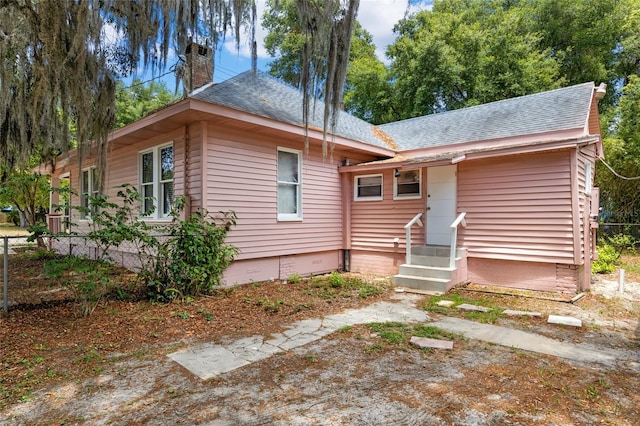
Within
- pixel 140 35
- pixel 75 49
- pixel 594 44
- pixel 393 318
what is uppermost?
pixel 594 44

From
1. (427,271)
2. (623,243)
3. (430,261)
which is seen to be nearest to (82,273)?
(427,271)

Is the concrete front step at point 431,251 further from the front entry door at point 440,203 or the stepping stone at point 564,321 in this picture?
the stepping stone at point 564,321

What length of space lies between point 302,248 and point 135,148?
4281 mm

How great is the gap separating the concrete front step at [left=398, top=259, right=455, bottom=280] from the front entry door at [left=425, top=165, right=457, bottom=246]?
89 centimetres

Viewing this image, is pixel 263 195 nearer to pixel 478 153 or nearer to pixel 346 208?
pixel 346 208

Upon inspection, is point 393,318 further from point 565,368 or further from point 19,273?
point 19,273

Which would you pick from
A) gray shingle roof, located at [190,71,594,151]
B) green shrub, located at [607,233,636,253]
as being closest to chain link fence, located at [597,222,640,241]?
green shrub, located at [607,233,636,253]

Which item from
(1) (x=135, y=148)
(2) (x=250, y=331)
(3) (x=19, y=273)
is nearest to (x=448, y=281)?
(2) (x=250, y=331)

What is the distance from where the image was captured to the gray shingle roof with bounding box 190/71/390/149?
6.36m

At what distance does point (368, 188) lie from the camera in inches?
336

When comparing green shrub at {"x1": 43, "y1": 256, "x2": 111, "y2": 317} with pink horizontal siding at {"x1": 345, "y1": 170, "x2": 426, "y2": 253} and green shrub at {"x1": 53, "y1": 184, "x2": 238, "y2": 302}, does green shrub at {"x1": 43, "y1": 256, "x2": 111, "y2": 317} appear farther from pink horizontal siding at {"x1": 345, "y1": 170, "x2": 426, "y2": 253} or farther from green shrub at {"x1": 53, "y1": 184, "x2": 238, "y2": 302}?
pink horizontal siding at {"x1": 345, "y1": 170, "x2": 426, "y2": 253}

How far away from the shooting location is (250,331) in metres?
4.09

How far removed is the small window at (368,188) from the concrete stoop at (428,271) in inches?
66.9

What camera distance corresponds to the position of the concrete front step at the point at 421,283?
6334 mm
